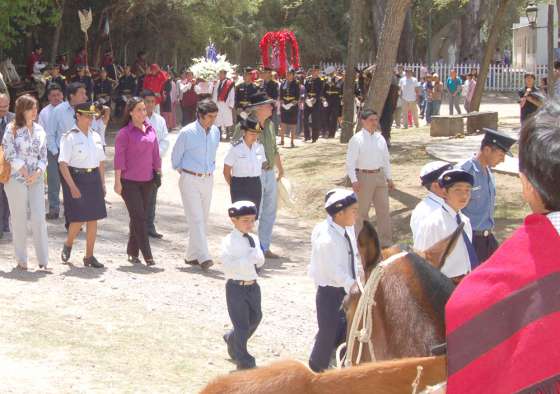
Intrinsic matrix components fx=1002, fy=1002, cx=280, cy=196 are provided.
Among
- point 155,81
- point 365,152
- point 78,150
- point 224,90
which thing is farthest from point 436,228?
point 155,81

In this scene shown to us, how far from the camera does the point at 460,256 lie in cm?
584

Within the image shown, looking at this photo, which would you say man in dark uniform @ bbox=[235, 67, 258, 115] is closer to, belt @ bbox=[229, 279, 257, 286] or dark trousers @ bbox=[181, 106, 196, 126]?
dark trousers @ bbox=[181, 106, 196, 126]

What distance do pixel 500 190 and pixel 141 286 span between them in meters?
6.79

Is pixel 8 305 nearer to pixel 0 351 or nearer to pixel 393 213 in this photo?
pixel 0 351

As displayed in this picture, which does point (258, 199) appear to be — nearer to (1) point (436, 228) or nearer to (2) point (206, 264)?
(2) point (206, 264)

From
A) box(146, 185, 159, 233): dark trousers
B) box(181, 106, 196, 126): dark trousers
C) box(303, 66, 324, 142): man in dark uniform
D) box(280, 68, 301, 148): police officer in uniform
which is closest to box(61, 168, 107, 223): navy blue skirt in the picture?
box(146, 185, 159, 233): dark trousers

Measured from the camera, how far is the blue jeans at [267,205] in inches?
481

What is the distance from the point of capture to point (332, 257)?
6.96 metres

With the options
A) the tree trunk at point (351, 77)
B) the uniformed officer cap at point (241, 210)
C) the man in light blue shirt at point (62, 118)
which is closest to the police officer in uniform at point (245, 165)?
the man in light blue shirt at point (62, 118)

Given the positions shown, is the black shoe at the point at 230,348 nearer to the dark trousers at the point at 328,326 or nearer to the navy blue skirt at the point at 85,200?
the dark trousers at the point at 328,326

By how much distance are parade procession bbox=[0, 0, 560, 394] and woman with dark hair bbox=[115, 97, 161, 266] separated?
25mm

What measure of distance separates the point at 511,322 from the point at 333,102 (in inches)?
976

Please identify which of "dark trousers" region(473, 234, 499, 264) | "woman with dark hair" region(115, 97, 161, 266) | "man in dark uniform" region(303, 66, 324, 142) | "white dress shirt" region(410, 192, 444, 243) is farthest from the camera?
"man in dark uniform" region(303, 66, 324, 142)

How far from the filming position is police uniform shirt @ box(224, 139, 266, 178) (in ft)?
37.5
